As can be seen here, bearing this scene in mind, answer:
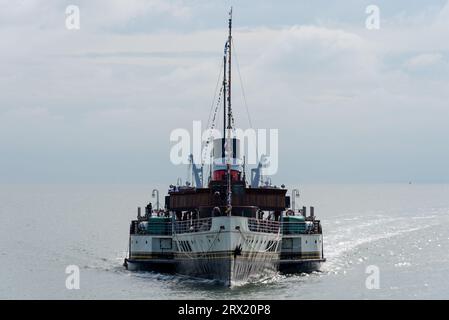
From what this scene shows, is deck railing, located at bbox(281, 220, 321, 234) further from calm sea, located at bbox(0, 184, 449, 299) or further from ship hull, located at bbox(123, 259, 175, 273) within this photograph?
ship hull, located at bbox(123, 259, 175, 273)

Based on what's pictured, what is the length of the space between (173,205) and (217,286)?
14851 mm

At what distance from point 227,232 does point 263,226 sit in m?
7.12

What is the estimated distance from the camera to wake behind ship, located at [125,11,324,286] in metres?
77.9

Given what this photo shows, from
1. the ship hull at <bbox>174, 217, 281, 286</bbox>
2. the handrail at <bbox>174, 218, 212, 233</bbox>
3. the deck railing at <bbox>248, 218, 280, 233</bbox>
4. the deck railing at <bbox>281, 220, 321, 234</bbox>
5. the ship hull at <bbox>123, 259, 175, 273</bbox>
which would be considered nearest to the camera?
the ship hull at <bbox>174, 217, 281, 286</bbox>

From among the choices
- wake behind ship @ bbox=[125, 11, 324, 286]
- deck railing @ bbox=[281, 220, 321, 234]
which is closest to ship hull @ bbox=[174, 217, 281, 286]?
wake behind ship @ bbox=[125, 11, 324, 286]

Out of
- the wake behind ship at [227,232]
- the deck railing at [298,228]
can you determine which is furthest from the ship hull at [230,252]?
the deck railing at [298,228]

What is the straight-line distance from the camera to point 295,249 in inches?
3553

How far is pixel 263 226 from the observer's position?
274 ft

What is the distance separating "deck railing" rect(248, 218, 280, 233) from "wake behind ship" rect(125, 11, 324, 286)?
0.09 m

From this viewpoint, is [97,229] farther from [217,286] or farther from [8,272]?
[217,286]

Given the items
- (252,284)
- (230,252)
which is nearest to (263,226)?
(252,284)
